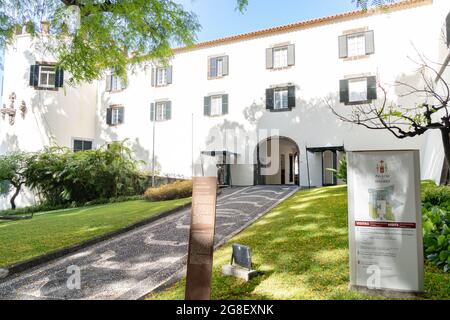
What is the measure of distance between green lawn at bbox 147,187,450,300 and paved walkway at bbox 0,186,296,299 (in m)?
0.59

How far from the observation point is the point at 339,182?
1619 cm

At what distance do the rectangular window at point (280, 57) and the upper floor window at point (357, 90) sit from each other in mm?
3284

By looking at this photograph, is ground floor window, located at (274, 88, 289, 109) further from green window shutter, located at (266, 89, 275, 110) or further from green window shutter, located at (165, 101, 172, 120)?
green window shutter, located at (165, 101, 172, 120)

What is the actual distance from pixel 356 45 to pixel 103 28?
12.3m

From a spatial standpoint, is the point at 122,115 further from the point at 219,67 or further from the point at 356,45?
the point at 356,45

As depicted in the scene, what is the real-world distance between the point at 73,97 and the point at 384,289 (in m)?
21.2

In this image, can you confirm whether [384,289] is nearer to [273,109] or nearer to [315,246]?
[315,246]

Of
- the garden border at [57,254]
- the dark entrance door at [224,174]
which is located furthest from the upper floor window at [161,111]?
the garden border at [57,254]

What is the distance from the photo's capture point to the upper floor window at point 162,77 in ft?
66.0

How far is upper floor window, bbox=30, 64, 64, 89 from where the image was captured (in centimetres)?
1964

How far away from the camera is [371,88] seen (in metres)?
15.3

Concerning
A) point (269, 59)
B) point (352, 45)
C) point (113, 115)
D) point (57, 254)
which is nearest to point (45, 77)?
point (113, 115)

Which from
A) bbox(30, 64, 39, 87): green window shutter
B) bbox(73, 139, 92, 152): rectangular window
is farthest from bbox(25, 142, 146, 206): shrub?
bbox(30, 64, 39, 87): green window shutter
